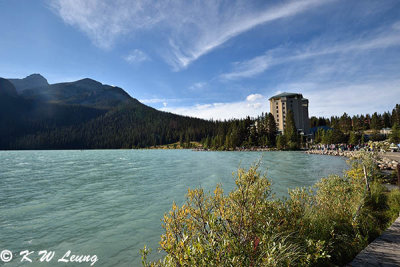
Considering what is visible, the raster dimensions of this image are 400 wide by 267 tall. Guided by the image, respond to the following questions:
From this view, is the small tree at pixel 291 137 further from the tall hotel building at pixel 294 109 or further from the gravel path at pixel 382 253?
the gravel path at pixel 382 253

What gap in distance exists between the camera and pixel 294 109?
138 meters

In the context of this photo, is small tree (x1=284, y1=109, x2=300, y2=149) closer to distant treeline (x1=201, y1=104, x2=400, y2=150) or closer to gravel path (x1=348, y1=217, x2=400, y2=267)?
distant treeline (x1=201, y1=104, x2=400, y2=150)

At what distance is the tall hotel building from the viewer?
451 ft

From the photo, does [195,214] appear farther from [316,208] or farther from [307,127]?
[307,127]

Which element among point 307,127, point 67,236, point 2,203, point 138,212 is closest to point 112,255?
point 67,236

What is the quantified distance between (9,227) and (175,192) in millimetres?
11479

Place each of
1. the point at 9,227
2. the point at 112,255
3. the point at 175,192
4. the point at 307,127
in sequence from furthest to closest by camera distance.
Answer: the point at 307,127 < the point at 175,192 < the point at 9,227 < the point at 112,255

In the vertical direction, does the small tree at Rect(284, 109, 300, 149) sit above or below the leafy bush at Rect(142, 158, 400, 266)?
above

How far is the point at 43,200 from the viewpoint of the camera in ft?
55.2

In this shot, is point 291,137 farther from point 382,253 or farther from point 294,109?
point 382,253

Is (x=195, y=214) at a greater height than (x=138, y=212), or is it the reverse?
(x=195, y=214)

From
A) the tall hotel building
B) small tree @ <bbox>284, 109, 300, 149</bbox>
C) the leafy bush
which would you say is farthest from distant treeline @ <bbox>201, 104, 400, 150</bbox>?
the leafy bush

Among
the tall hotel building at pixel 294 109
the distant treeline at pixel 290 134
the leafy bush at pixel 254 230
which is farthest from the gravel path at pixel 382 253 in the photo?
the tall hotel building at pixel 294 109

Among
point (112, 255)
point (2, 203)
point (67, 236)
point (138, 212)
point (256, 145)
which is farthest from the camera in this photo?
point (256, 145)
